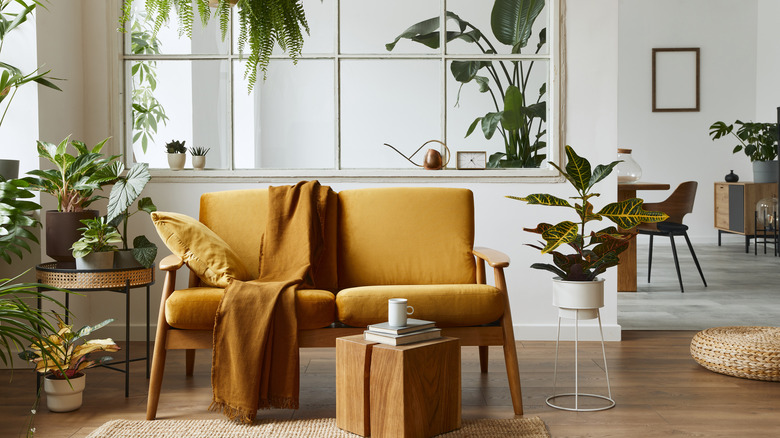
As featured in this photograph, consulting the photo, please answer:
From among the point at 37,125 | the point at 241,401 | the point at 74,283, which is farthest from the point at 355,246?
the point at 37,125

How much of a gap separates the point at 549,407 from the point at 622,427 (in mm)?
325

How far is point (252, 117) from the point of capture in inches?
165

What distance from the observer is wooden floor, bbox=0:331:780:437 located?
2.63 meters

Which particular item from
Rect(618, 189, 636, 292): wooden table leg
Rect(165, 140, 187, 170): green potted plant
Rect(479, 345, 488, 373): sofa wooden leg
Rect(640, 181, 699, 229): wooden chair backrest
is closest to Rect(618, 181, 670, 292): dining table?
Rect(618, 189, 636, 292): wooden table leg

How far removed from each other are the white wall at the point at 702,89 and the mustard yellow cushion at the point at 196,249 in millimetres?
7942

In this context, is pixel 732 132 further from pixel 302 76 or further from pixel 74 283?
pixel 74 283

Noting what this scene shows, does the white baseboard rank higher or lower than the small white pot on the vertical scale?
lower

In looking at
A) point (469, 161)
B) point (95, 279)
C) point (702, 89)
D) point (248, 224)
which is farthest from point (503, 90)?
point (702, 89)

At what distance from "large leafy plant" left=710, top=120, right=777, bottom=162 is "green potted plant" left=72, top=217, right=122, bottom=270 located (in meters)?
8.10

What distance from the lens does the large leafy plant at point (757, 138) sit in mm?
9008

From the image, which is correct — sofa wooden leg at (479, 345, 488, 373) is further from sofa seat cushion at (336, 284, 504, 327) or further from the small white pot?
the small white pot

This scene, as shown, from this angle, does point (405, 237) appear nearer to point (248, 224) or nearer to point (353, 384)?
point (248, 224)

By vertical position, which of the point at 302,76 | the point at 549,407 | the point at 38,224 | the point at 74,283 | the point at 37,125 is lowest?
the point at 549,407

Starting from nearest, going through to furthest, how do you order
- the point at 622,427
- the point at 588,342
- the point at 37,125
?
the point at 622,427, the point at 37,125, the point at 588,342
